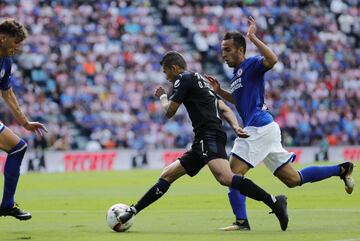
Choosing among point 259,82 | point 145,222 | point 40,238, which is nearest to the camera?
point 40,238

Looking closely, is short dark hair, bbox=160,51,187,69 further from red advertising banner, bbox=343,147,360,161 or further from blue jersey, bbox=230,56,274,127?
red advertising banner, bbox=343,147,360,161

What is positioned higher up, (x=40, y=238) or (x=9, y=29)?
(x=9, y=29)

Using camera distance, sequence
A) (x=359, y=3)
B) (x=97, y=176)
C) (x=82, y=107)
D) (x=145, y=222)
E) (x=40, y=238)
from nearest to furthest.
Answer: (x=40, y=238) → (x=145, y=222) → (x=97, y=176) → (x=82, y=107) → (x=359, y=3)

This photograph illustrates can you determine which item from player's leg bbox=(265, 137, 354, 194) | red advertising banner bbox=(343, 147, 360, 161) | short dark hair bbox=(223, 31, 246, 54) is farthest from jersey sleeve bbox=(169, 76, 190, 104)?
red advertising banner bbox=(343, 147, 360, 161)

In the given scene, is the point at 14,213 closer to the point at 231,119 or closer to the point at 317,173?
the point at 231,119

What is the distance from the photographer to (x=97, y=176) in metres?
26.1

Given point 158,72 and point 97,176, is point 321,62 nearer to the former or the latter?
point 158,72

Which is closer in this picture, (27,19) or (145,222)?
(145,222)

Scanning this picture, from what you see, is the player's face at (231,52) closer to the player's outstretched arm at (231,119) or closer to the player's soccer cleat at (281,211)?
the player's outstretched arm at (231,119)

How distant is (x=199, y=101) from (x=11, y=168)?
95.9 inches

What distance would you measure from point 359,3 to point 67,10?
1414cm

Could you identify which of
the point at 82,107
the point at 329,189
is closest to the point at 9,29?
the point at 329,189

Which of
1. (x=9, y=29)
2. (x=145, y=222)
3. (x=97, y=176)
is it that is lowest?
(x=97, y=176)

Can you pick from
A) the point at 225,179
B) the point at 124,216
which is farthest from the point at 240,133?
the point at 124,216
